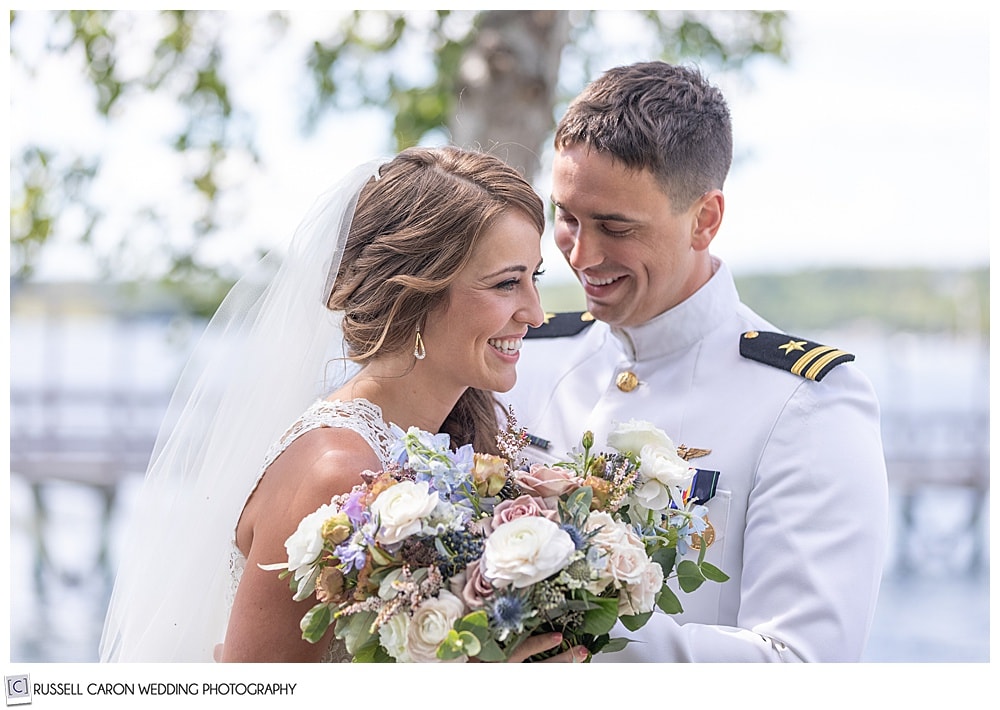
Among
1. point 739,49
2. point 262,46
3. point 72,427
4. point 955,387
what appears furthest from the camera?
point 955,387

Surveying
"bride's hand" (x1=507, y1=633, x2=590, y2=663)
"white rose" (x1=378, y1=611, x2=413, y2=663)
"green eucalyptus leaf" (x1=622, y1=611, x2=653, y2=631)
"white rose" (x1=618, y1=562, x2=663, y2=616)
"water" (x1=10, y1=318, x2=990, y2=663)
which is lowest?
"water" (x1=10, y1=318, x2=990, y2=663)

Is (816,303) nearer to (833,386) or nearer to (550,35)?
(550,35)

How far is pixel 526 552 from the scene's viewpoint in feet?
6.44

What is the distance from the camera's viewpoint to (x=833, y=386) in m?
2.85

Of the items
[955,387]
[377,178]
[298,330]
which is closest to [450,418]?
[298,330]

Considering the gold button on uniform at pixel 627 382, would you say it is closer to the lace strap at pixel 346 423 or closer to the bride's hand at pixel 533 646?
the lace strap at pixel 346 423

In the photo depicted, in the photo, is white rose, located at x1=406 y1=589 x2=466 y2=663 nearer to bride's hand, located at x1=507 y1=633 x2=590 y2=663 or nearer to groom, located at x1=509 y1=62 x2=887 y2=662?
bride's hand, located at x1=507 y1=633 x2=590 y2=663

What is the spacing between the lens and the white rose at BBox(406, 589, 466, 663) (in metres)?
1.99

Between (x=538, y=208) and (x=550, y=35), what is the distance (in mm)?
3262

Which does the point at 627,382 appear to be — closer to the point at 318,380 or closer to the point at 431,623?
the point at 318,380

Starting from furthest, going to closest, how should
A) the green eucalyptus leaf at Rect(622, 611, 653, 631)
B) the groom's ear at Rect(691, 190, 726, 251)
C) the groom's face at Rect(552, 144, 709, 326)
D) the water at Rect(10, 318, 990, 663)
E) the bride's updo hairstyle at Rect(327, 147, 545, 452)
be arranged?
the water at Rect(10, 318, 990, 663)
the groom's ear at Rect(691, 190, 726, 251)
the groom's face at Rect(552, 144, 709, 326)
the bride's updo hairstyle at Rect(327, 147, 545, 452)
the green eucalyptus leaf at Rect(622, 611, 653, 631)

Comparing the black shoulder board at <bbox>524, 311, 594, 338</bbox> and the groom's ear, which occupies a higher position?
the groom's ear
